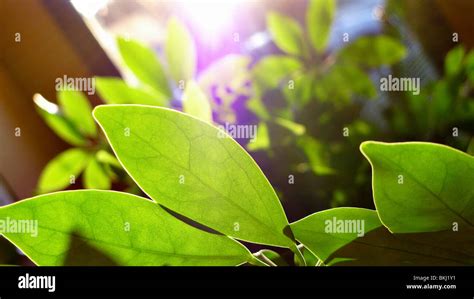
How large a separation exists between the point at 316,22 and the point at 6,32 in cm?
44

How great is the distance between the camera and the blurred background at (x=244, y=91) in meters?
0.46

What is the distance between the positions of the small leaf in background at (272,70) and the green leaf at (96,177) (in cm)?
21

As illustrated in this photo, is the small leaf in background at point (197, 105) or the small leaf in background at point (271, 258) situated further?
the small leaf in background at point (197, 105)

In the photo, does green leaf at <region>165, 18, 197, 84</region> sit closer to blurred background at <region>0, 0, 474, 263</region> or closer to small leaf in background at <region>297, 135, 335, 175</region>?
blurred background at <region>0, 0, 474, 263</region>

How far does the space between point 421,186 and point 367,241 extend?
0.11 ft

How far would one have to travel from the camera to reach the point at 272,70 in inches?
22.4

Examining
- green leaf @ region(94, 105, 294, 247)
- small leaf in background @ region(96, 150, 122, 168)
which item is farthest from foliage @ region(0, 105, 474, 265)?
small leaf in background @ region(96, 150, 122, 168)

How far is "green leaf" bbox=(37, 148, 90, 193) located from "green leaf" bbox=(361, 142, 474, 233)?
1.39ft

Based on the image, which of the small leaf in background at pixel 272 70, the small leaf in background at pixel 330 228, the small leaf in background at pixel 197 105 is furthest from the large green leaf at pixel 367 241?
the small leaf in background at pixel 272 70

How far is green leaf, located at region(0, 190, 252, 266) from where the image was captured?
0.66ft

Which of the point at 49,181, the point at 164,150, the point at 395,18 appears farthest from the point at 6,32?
the point at 395,18

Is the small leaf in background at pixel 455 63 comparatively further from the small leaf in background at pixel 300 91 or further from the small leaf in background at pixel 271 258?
the small leaf in background at pixel 271 258
